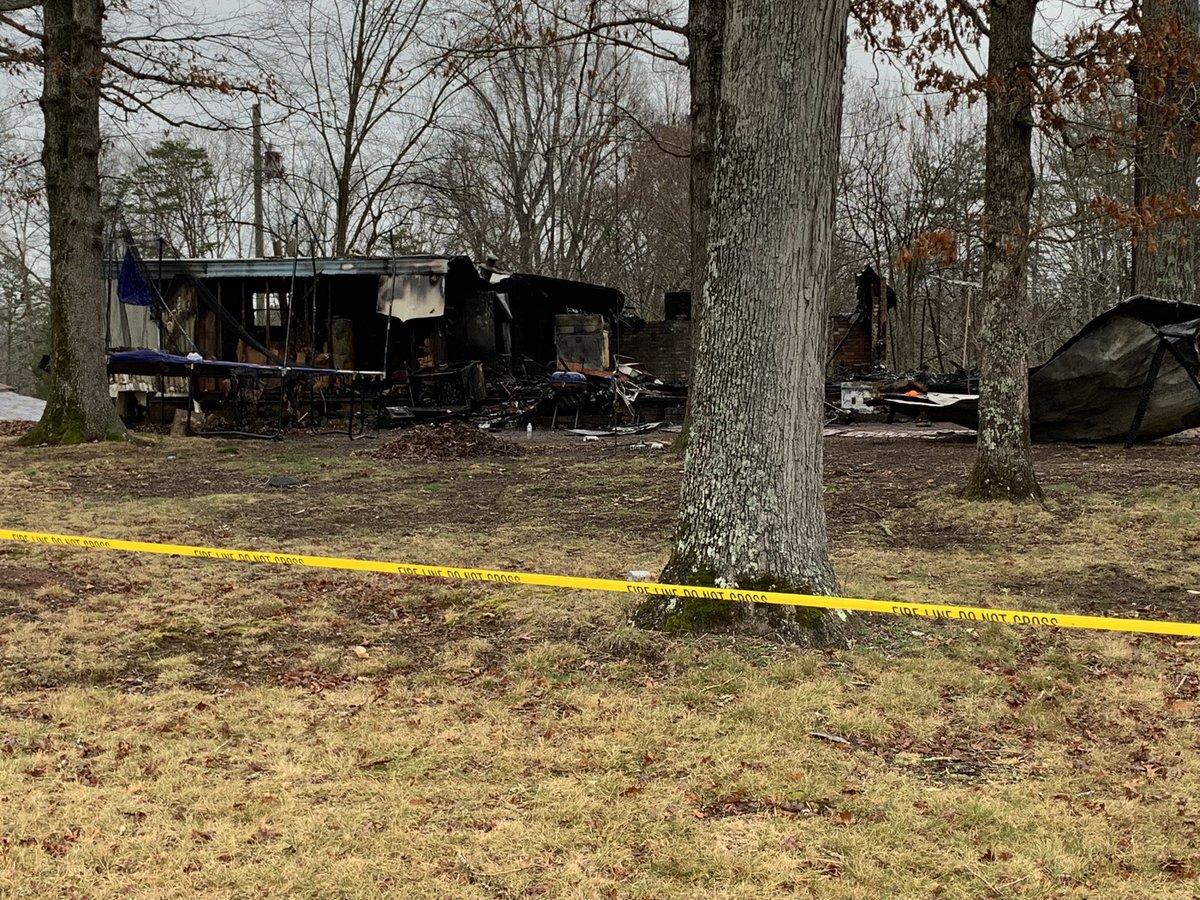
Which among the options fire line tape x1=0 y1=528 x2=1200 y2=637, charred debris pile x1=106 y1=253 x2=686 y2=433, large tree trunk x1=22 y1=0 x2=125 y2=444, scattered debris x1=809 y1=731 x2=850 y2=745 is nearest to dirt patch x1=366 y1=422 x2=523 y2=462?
large tree trunk x1=22 y1=0 x2=125 y2=444

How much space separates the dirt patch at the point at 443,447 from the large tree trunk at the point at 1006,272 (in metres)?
7.11

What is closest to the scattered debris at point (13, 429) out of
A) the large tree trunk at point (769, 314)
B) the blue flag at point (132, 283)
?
the blue flag at point (132, 283)

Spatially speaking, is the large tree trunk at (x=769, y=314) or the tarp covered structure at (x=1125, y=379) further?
the tarp covered structure at (x=1125, y=379)

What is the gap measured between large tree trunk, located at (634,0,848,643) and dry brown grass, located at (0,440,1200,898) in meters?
0.40

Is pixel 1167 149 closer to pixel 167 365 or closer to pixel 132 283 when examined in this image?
pixel 167 365

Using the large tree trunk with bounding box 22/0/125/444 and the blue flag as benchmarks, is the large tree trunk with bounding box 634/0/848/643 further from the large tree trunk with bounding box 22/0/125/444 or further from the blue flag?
the blue flag

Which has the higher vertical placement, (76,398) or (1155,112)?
(1155,112)

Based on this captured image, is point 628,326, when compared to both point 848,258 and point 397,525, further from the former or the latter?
point 397,525

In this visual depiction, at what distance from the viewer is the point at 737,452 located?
473 centimetres

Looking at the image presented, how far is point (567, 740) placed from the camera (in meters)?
3.64

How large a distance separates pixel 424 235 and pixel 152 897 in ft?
117

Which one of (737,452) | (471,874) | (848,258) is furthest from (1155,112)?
(848,258)

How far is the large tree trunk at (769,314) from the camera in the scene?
4.62 metres

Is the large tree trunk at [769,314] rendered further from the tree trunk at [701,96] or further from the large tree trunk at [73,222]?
the large tree trunk at [73,222]
